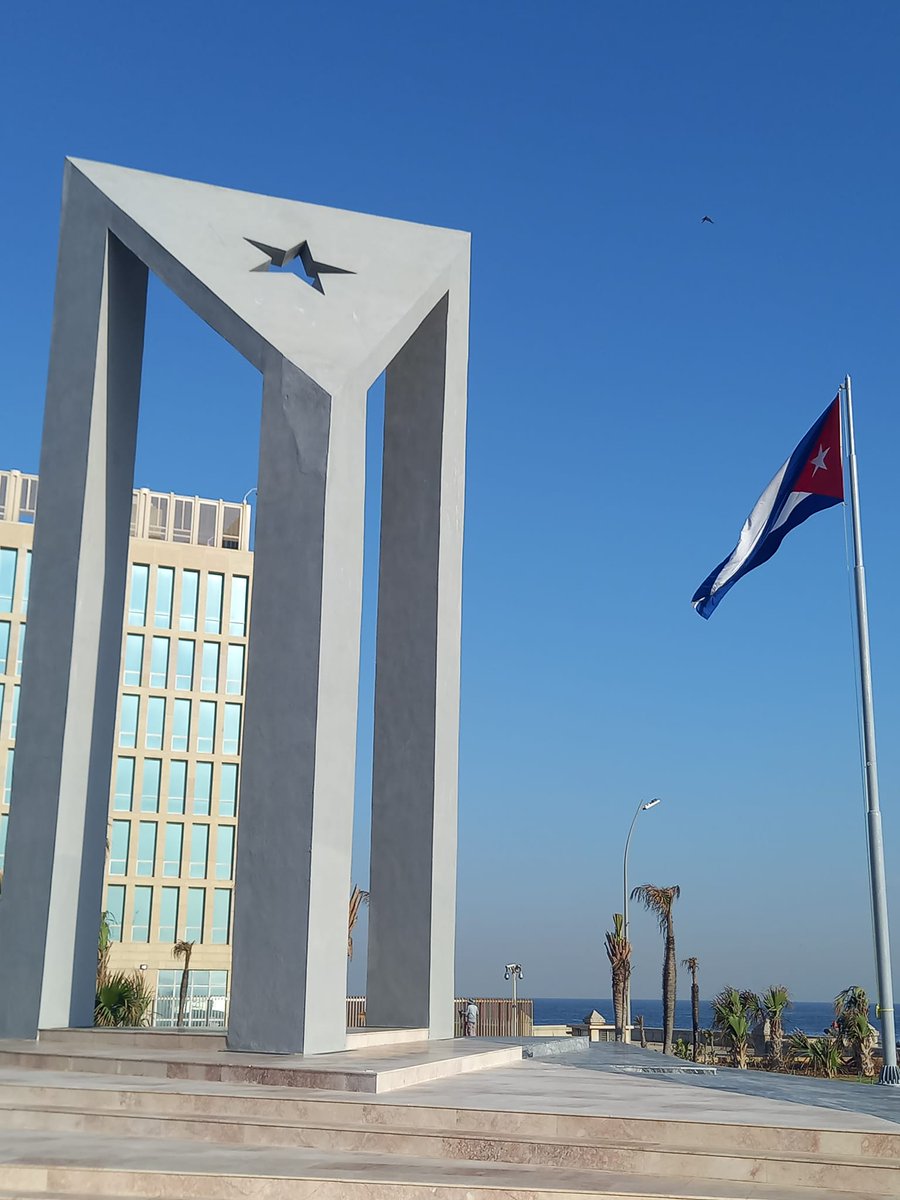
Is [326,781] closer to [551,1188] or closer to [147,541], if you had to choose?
[551,1188]

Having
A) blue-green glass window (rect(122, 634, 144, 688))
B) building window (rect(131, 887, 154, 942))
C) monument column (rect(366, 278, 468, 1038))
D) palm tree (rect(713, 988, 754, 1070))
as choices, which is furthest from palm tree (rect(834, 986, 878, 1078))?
monument column (rect(366, 278, 468, 1038))

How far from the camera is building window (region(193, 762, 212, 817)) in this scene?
5738cm

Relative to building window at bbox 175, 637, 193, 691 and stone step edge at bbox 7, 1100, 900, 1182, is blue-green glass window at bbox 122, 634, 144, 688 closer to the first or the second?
building window at bbox 175, 637, 193, 691

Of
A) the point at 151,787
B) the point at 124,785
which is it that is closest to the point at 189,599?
the point at 151,787

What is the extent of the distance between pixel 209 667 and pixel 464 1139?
51397 millimetres

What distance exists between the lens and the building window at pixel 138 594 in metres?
56.8

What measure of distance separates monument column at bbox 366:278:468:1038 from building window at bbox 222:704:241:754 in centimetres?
4507

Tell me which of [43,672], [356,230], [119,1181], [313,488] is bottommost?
[119,1181]

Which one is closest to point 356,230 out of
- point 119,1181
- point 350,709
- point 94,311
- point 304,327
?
point 304,327

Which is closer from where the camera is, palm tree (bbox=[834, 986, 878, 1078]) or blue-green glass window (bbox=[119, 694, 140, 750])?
palm tree (bbox=[834, 986, 878, 1078])

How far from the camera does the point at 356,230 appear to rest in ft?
42.6

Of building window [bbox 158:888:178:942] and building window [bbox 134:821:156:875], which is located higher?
building window [bbox 134:821:156:875]

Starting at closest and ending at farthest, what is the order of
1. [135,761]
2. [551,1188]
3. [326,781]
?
[551,1188], [326,781], [135,761]

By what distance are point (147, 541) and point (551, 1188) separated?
52.4m
